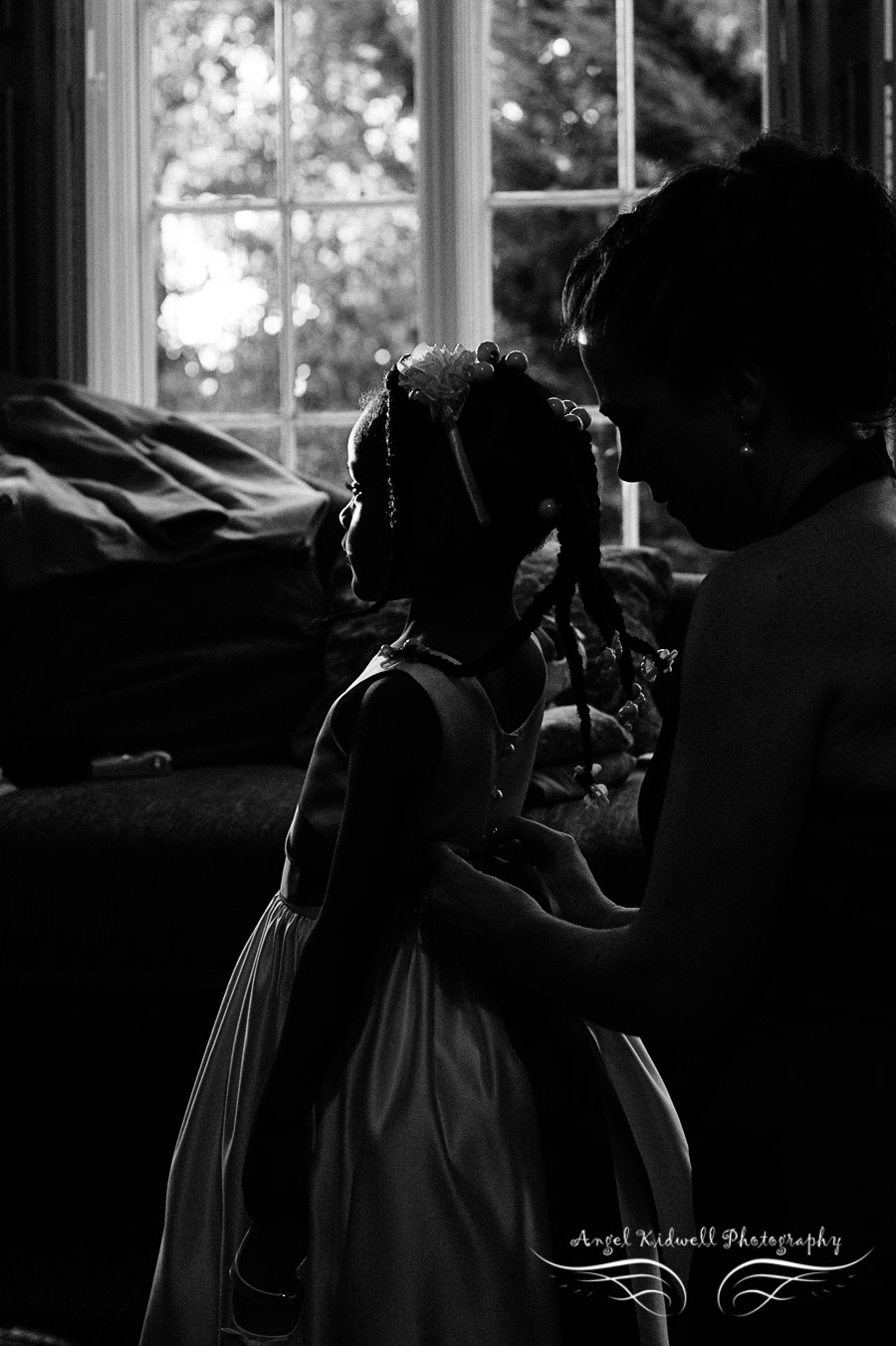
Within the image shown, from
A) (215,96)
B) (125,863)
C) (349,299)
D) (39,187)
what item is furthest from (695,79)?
(125,863)

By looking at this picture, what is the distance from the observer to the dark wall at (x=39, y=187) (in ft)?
11.4

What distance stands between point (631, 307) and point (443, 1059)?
0.66m

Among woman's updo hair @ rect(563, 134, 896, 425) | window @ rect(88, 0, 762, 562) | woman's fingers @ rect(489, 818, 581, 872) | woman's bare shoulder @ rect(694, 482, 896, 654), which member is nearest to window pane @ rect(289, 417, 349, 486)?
window @ rect(88, 0, 762, 562)

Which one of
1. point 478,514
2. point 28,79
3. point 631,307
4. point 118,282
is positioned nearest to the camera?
point 631,307

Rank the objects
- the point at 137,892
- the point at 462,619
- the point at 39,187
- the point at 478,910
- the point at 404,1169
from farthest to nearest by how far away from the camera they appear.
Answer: the point at 39,187 < the point at 137,892 < the point at 462,619 < the point at 404,1169 < the point at 478,910

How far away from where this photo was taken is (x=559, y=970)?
100 cm

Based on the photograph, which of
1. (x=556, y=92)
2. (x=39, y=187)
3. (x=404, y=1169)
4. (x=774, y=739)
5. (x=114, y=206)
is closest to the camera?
(x=774, y=739)

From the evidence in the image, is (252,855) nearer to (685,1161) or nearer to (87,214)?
(685,1161)

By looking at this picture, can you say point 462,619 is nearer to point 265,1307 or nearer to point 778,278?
point 778,278

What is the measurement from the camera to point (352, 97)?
367 cm

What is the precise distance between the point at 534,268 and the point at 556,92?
433 millimetres

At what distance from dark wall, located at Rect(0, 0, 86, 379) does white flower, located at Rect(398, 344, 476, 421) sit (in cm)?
247

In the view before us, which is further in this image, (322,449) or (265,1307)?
(322,449)

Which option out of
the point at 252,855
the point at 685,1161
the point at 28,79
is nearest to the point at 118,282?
the point at 28,79
